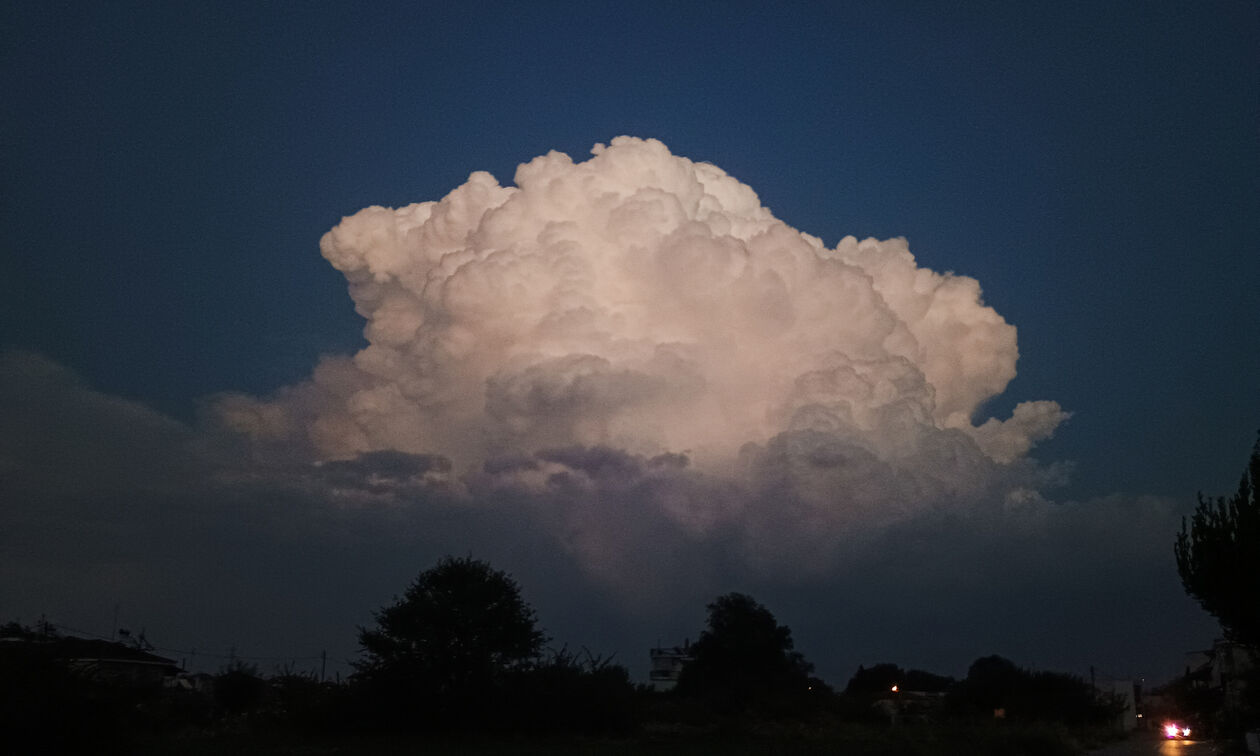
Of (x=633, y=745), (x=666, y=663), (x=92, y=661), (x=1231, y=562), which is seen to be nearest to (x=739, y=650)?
(x=666, y=663)

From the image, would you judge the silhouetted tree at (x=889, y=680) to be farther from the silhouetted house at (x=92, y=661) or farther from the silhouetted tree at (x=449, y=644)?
the silhouetted house at (x=92, y=661)

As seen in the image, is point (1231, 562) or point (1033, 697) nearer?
point (1231, 562)

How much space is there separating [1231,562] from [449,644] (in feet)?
90.4

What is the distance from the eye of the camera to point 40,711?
1647 centimetres

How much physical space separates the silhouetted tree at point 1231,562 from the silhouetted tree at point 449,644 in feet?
80.1

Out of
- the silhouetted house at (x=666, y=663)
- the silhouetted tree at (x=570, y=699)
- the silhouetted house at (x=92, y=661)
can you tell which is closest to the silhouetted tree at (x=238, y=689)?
the silhouetted tree at (x=570, y=699)

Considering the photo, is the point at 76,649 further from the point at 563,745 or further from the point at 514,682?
the point at 514,682

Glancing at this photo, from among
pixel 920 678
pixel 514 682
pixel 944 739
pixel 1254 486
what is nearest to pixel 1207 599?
pixel 1254 486

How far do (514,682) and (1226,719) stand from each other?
41945 mm

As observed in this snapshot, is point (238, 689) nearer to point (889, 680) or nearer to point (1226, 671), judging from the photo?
point (1226, 671)

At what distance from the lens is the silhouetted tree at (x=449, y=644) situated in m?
40.6

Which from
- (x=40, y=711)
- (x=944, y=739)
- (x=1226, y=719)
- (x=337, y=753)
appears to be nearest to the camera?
(x=40, y=711)

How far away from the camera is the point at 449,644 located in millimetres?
42062

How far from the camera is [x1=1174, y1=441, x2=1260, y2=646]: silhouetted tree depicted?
3056cm
